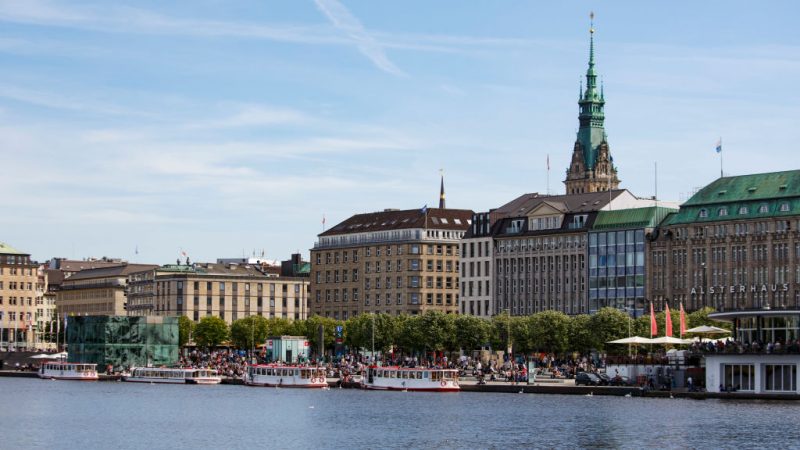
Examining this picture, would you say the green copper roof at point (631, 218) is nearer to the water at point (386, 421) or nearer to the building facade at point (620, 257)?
the building facade at point (620, 257)

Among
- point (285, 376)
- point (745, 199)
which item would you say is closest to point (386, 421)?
point (285, 376)

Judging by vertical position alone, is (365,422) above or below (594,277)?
below

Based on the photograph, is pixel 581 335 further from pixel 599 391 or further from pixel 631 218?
pixel 599 391

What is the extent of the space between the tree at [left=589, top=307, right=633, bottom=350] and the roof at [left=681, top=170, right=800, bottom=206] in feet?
79.7

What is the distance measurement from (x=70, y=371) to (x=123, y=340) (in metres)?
6.92

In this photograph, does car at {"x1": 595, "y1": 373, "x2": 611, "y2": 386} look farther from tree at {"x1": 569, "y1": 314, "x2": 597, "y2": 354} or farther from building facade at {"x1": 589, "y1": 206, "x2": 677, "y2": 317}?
building facade at {"x1": 589, "y1": 206, "x2": 677, "y2": 317}

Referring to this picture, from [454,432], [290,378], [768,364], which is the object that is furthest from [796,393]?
[290,378]

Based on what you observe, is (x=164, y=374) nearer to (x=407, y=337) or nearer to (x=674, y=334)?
(x=407, y=337)

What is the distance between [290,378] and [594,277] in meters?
48.9

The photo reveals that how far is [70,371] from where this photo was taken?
185 meters

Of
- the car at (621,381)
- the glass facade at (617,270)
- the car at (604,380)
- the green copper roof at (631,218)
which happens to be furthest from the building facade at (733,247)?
the car at (621,381)

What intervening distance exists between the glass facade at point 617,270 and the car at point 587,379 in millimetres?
48341

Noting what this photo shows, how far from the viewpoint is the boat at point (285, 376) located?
15912cm

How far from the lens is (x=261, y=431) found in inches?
4028
